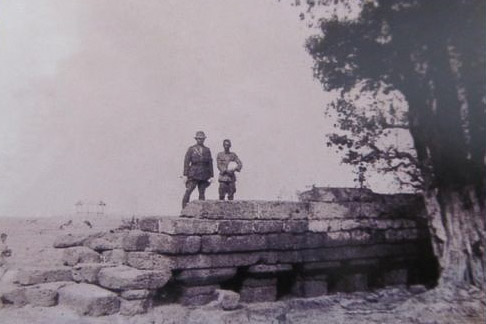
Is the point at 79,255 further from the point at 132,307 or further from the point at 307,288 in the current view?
the point at 307,288

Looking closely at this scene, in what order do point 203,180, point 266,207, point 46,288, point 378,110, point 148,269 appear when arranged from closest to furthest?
1. point 148,269
2. point 46,288
3. point 266,207
4. point 378,110
5. point 203,180

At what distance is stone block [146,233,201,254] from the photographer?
7613mm

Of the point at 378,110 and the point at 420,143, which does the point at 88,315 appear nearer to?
the point at 420,143

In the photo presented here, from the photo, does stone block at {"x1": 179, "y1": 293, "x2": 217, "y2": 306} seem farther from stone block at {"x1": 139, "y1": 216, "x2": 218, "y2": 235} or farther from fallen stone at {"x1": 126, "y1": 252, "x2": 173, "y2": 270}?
stone block at {"x1": 139, "y1": 216, "x2": 218, "y2": 235}

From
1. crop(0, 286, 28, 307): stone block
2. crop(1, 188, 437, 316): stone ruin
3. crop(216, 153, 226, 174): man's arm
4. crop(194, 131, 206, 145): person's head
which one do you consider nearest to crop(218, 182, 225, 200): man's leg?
crop(216, 153, 226, 174): man's arm

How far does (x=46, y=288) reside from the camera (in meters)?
8.07

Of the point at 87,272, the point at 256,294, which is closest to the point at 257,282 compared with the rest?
the point at 256,294

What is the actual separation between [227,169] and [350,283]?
153 inches

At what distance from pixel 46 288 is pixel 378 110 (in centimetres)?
725

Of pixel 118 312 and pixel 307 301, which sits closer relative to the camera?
pixel 118 312

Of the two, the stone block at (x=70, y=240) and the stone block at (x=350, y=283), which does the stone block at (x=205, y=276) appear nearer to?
the stone block at (x=350, y=283)

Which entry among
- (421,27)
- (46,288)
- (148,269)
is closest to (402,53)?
(421,27)

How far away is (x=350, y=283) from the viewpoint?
9.49 metres

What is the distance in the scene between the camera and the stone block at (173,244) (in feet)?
25.0
